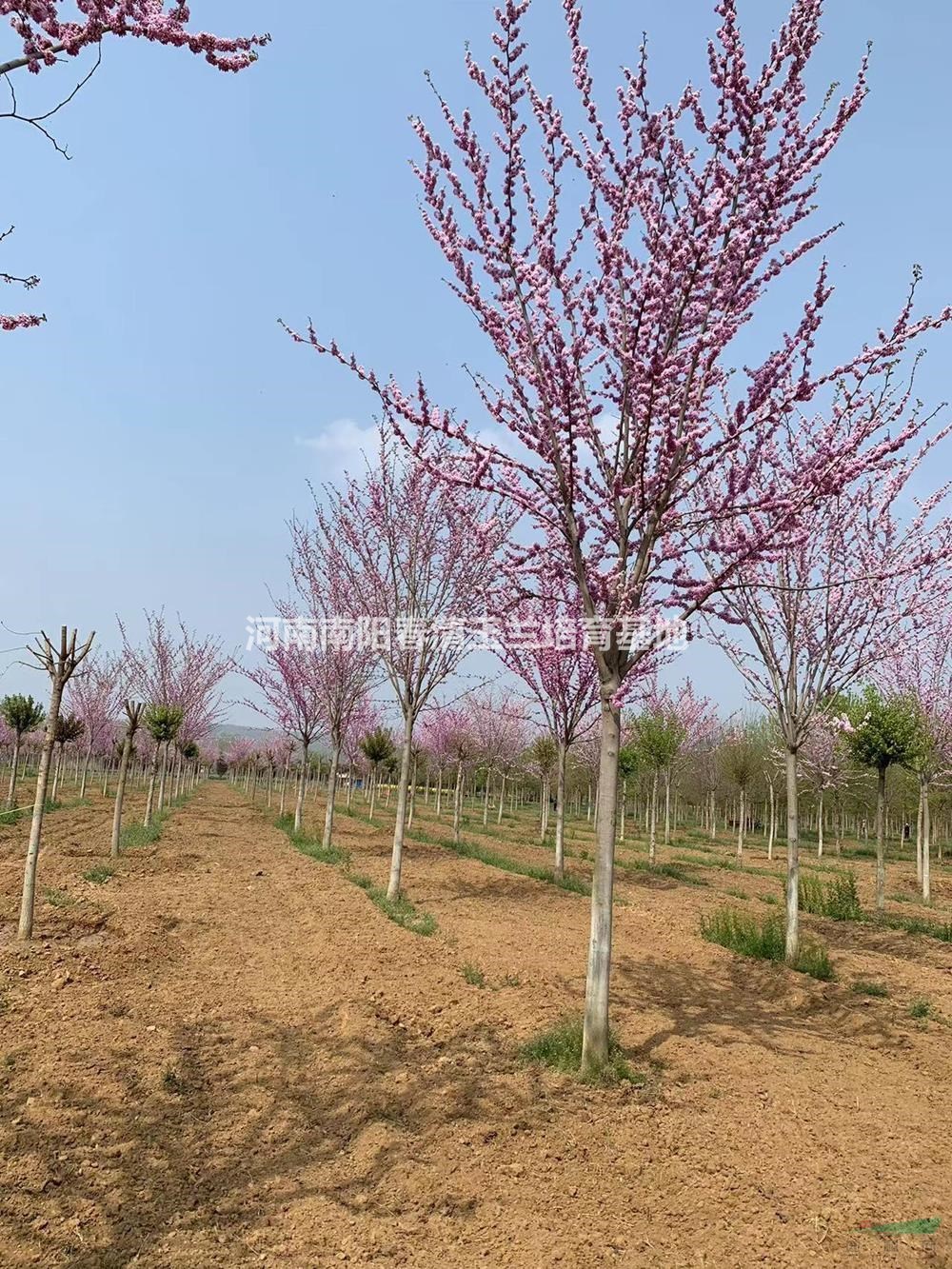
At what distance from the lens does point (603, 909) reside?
4754 mm

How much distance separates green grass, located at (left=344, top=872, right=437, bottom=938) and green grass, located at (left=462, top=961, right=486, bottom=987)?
4.87 feet

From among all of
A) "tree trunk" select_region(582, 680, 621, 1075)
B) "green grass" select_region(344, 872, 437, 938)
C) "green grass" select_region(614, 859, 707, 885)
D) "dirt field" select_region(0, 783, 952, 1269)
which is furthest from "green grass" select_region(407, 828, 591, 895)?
"tree trunk" select_region(582, 680, 621, 1075)

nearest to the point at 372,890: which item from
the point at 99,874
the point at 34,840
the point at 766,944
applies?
the point at 99,874

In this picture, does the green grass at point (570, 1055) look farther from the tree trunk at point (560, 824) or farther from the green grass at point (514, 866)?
the tree trunk at point (560, 824)

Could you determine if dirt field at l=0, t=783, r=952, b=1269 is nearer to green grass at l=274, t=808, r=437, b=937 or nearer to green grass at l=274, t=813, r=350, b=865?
green grass at l=274, t=808, r=437, b=937

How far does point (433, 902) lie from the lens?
10.2 m

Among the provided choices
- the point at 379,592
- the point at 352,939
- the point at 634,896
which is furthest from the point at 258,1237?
the point at 634,896

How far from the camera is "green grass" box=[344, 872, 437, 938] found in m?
8.42

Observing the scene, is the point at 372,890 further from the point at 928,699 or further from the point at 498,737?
the point at 498,737

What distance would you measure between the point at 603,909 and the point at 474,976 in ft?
7.87

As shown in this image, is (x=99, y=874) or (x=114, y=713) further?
(x=114, y=713)

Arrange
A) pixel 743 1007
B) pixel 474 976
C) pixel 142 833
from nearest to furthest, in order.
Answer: pixel 743 1007, pixel 474 976, pixel 142 833

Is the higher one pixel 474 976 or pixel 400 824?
pixel 400 824

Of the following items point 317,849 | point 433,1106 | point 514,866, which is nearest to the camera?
point 433,1106
